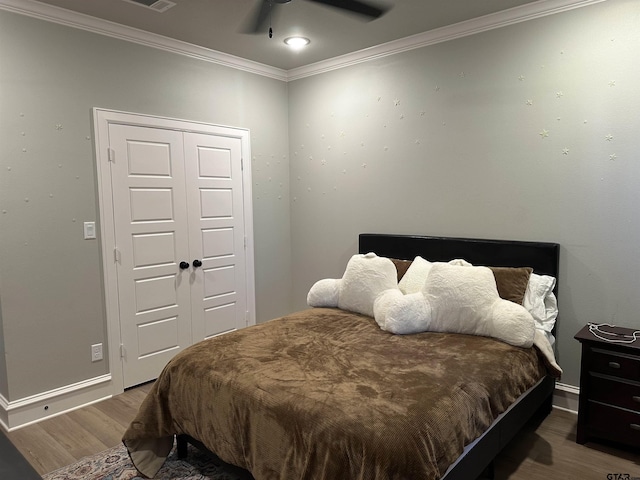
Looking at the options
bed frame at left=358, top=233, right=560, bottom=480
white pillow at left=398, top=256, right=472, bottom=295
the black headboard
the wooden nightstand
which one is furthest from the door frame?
the wooden nightstand

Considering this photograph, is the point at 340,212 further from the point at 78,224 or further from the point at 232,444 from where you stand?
the point at 232,444

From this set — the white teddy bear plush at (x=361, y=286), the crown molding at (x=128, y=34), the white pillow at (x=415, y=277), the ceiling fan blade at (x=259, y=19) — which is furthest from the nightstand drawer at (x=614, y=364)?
the crown molding at (x=128, y=34)

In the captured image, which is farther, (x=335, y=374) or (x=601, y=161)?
(x=601, y=161)

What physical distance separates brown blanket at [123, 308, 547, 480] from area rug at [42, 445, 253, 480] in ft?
0.32

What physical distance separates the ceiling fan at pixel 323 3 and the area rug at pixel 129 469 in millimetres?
2635

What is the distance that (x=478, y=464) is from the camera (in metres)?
2.07

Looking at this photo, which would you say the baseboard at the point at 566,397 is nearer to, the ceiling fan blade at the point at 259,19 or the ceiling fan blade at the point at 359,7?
the ceiling fan blade at the point at 359,7

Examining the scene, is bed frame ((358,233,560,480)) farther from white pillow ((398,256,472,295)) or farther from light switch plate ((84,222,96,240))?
light switch plate ((84,222,96,240))

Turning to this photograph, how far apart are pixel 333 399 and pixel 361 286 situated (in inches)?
55.4

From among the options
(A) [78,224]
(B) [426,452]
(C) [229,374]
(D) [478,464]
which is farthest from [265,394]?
(A) [78,224]

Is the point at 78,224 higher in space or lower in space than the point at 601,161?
lower

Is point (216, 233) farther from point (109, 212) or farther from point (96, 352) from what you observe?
point (96, 352)

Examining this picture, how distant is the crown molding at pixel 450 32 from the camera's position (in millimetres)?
2957

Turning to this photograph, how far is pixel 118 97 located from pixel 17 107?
0.68 meters
